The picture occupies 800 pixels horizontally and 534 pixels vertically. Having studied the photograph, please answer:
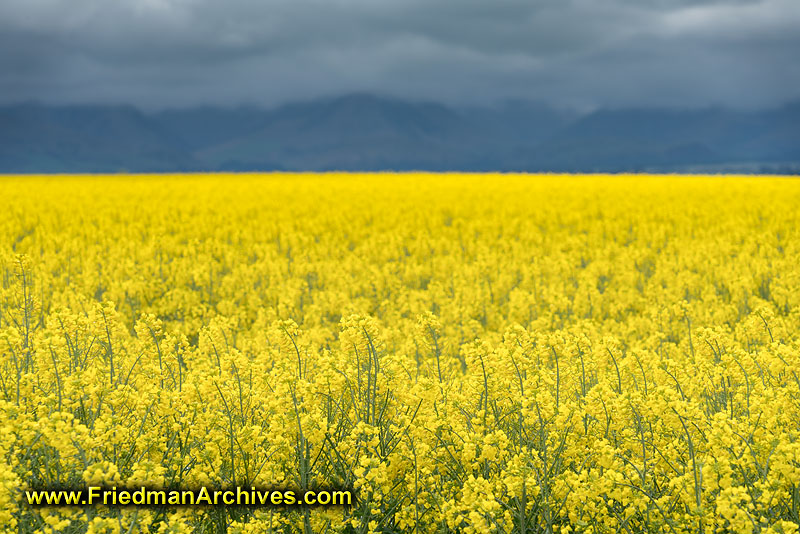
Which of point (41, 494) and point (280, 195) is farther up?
point (280, 195)

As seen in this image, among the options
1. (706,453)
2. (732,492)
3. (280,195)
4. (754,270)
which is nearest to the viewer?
(732,492)

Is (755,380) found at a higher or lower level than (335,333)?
higher

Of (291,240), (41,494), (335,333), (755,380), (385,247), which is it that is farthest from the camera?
(291,240)

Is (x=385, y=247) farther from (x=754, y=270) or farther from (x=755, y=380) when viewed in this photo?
(x=755, y=380)

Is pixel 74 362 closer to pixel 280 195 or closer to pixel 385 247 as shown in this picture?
pixel 385 247

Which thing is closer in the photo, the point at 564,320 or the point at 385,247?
the point at 564,320

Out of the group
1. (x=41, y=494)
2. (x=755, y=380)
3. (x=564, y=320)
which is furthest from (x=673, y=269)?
(x=41, y=494)

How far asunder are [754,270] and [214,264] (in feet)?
38.2

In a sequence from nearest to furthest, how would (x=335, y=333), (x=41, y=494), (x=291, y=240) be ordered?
(x=41, y=494), (x=335, y=333), (x=291, y=240)

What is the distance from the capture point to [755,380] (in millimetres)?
5242

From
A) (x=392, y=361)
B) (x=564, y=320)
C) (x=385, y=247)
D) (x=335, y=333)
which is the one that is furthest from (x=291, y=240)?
(x=392, y=361)

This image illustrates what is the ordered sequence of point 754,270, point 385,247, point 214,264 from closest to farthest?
point 754,270 → point 214,264 → point 385,247

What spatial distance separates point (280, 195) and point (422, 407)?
2881 centimetres

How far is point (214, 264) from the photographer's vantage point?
14.7 metres
